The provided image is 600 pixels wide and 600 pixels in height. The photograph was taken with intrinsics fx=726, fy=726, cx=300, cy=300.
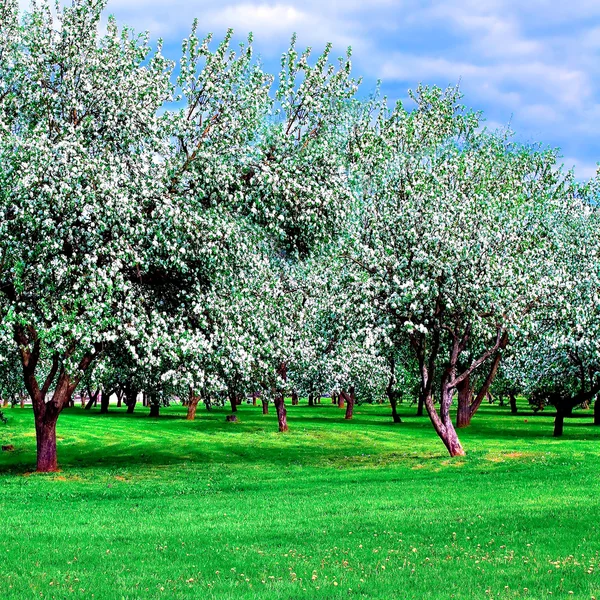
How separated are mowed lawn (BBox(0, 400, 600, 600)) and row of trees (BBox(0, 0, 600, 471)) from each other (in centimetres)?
437

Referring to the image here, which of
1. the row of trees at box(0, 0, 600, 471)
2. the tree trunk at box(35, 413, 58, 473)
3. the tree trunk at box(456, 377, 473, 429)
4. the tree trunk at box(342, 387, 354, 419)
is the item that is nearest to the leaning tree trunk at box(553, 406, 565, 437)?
the tree trunk at box(456, 377, 473, 429)

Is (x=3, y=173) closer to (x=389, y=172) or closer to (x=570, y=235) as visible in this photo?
(x=389, y=172)

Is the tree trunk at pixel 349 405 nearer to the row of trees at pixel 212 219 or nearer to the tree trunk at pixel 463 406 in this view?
the tree trunk at pixel 463 406

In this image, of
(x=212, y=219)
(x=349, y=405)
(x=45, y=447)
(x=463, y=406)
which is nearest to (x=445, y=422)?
(x=212, y=219)

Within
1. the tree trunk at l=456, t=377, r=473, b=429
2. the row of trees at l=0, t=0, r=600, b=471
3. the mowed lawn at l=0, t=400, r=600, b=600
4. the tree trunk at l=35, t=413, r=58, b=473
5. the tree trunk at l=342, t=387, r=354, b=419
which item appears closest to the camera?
the mowed lawn at l=0, t=400, r=600, b=600

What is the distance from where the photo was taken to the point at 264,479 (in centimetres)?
2939

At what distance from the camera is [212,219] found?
25672mm

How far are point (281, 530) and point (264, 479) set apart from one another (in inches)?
489

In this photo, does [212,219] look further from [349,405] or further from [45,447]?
[349,405]

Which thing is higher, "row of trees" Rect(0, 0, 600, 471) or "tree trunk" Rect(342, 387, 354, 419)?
"row of trees" Rect(0, 0, 600, 471)

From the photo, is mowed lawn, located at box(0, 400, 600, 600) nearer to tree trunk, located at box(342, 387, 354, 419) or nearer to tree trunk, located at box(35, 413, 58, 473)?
tree trunk, located at box(35, 413, 58, 473)

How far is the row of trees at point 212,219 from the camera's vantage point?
965 inches

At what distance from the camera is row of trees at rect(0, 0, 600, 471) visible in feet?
80.4

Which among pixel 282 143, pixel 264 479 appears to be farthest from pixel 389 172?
pixel 264 479
